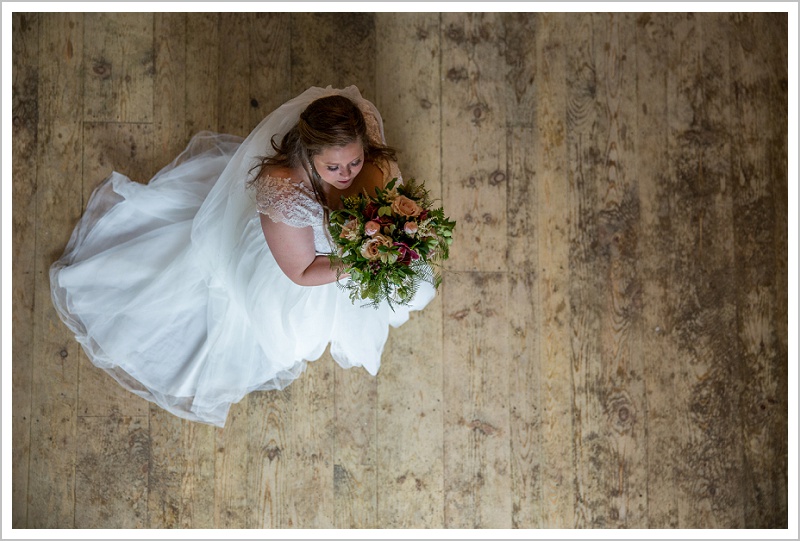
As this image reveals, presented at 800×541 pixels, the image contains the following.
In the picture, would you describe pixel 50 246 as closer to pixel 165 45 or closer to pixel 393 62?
pixel 165 45

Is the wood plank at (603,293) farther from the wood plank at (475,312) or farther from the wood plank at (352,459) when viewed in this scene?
the wood plank at (352,459)

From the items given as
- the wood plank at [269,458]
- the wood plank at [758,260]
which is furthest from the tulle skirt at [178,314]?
the wood plank at [758,260]

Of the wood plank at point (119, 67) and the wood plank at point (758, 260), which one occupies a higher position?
the wood plank at point (119, 67)

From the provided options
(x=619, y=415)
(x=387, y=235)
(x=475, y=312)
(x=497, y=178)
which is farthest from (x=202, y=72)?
(x=619, y=415)

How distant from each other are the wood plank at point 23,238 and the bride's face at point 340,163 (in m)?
1.50

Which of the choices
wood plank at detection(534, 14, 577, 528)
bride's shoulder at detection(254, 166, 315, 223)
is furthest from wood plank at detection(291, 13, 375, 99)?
bride's shoulder at detection(254, 166, 315, 223)

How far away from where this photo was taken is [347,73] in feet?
7.93

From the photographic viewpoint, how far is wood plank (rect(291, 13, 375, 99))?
2.41m

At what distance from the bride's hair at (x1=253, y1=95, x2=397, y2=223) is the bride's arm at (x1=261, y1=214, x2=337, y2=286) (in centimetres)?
11

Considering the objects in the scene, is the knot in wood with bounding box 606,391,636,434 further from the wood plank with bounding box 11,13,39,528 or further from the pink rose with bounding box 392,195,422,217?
the wood plank with bounding box 11,13,39,528

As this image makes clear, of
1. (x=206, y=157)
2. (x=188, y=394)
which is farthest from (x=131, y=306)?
(x=206, y=157)

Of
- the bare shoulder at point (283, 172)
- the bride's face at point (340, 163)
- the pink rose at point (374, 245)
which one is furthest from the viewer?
the bare shoulder at point (283, 172)

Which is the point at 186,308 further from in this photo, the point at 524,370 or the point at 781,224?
the point at 781,224

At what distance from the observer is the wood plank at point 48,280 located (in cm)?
234
